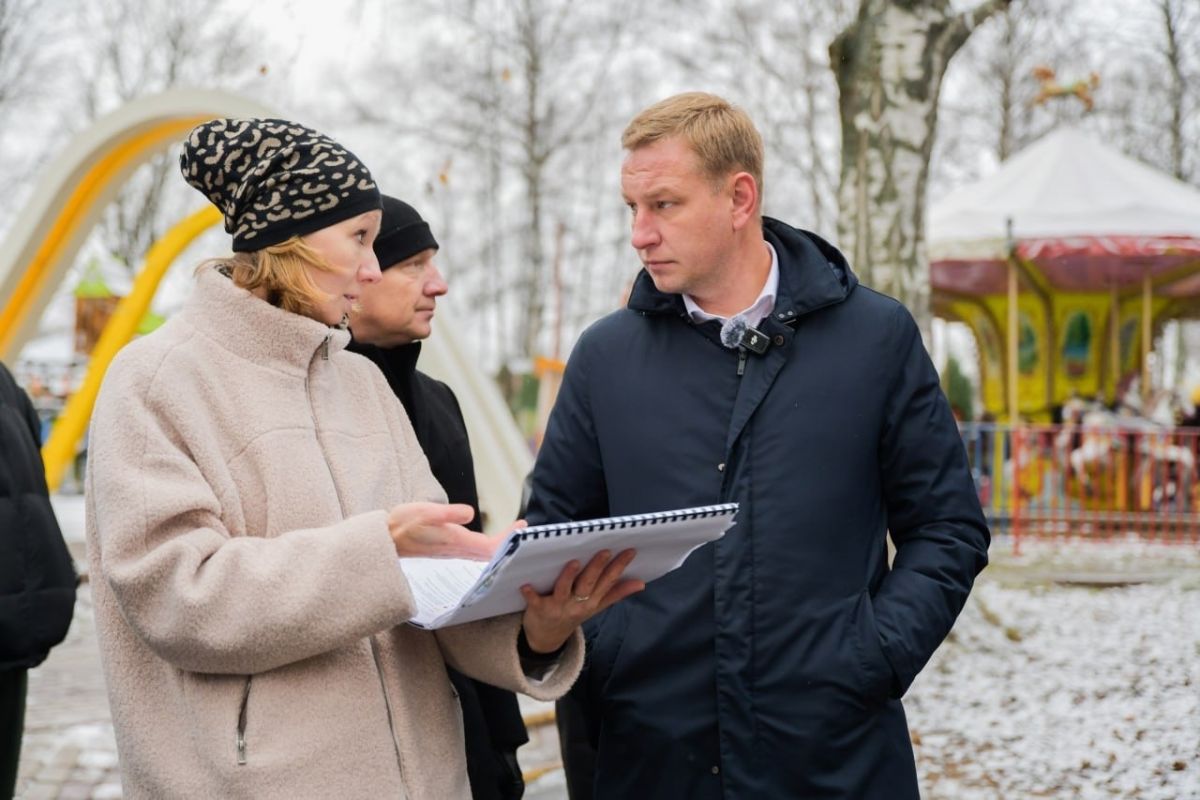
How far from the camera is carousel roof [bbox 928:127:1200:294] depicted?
1462 centimetres

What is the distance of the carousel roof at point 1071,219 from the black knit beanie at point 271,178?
Result: 13.3 m

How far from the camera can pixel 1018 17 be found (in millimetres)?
28859

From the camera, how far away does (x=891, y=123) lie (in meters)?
7.48

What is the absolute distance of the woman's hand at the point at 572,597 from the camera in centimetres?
209

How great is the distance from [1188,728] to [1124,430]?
26.1 ft

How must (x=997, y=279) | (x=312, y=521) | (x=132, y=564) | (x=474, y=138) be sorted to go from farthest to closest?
(x=474, y=138)
(x=997, y=279)
(x=312, y=521)
(x=132, y=564)

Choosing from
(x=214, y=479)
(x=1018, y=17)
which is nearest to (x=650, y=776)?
(x=214, y=479)

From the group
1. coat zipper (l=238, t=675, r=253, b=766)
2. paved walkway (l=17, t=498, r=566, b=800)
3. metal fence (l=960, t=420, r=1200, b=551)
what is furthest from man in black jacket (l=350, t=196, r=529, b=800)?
metal fence (l=960, t=420, r=1200, b=551)

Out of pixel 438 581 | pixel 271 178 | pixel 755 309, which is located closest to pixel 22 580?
pixel 438 581

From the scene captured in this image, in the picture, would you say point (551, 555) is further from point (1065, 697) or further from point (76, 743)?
point (1065, 697)

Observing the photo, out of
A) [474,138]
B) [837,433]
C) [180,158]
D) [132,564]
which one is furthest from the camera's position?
[474,138]

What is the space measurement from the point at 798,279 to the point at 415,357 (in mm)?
1094

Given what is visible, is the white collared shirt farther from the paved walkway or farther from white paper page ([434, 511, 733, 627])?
the paved walkway

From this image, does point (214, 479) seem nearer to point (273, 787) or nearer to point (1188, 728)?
point (273, 787)
